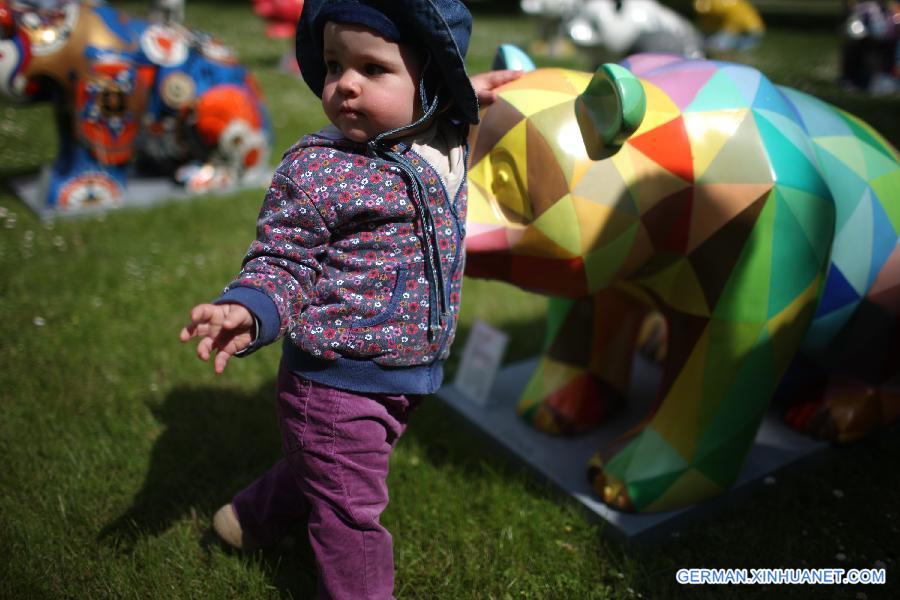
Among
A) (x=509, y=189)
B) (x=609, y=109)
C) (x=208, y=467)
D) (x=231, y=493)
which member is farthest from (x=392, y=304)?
(x=208, y=467)

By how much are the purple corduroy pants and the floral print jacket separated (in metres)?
0.05

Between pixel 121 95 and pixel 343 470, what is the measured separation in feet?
12.9

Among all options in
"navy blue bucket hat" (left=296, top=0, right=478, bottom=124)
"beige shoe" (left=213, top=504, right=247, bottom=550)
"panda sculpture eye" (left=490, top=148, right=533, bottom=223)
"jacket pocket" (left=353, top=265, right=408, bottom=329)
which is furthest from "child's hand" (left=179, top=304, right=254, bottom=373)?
"beige shoe" (left=213, top=504, right=247, bottom=550)

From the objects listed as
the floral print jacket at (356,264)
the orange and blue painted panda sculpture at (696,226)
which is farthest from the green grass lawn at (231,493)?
the floral print jacket at (356,264)

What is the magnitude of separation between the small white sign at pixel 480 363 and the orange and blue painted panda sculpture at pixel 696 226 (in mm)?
524

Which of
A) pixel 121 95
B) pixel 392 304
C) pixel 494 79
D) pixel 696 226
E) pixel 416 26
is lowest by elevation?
pixel 121 95

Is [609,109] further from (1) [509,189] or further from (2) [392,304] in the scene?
(2) [392,304]

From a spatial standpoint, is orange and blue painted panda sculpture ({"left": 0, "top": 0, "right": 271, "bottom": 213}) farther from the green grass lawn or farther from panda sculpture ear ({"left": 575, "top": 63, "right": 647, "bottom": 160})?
panda sculpture ear ({"left": 575, "top": 63, "right": 647, "bottom": 160})

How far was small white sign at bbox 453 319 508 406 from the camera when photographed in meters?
2.78

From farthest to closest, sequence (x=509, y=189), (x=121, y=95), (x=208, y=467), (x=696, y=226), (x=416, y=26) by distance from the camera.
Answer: (x=121, y=95)
(x=208, y=467)
(x=696, y=226)
(x=509, y=189)
(x=416, y=26)

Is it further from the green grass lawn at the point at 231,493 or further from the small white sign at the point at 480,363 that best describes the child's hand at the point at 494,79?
the green grass lawn at the point at 231,493

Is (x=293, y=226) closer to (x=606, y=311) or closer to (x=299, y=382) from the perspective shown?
(x=299, y=382)

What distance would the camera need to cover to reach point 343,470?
1640 millimetres

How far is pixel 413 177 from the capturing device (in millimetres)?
1546
